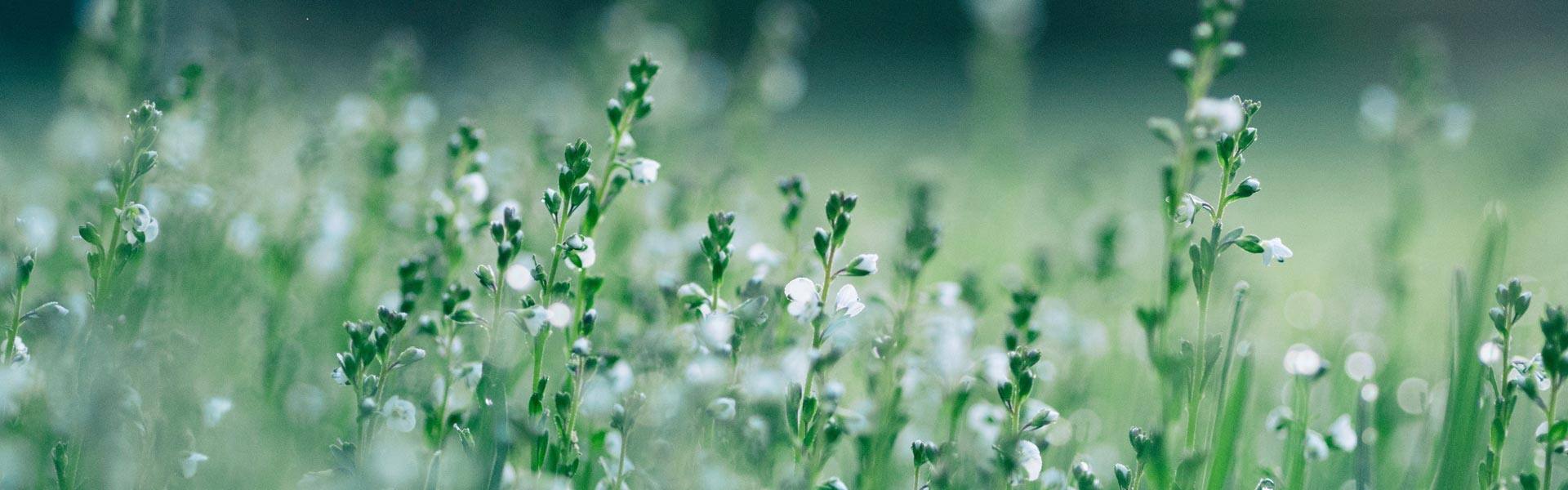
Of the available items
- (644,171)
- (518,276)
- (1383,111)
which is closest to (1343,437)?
(644,171)

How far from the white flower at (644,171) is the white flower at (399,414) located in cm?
58

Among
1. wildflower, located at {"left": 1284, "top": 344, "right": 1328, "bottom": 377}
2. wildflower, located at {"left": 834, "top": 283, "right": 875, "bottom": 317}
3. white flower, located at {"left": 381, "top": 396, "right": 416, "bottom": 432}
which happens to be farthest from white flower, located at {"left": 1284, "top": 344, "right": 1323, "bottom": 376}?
white flower, located at {"left": 381, "top": 396, "right": 416, "bottom": 432}

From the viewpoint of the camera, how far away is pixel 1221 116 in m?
1.92

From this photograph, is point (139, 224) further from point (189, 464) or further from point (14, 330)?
point (189, 464)

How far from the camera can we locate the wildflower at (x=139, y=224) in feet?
6.70

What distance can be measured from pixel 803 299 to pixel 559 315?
0.41 metres

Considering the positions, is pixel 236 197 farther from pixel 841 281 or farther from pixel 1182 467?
pixel 1182 467

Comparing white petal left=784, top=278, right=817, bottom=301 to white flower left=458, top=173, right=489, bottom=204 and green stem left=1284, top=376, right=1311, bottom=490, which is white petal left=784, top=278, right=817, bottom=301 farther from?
green stem left=1284, top=376, right=1311, bottom=490

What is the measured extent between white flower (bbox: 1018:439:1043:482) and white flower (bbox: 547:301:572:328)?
796mm

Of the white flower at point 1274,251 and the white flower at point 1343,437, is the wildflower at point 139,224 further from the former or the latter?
the white flower at point 1343,437

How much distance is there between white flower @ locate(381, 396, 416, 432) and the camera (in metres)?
1.99

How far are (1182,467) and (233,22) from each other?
14.2ft

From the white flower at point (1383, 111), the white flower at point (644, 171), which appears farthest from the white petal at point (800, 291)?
the white flower at point (1383, 111)

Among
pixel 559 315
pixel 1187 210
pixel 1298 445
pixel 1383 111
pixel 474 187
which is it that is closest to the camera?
pixel 559 315
